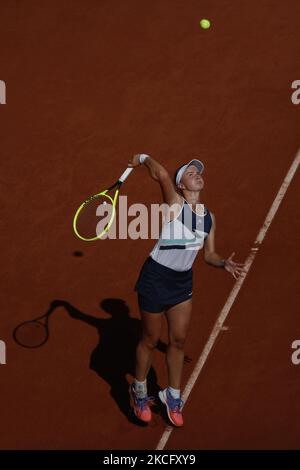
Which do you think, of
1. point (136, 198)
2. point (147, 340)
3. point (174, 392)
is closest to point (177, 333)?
point (147, 340)

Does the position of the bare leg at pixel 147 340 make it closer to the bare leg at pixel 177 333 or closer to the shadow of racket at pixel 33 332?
the bare leg at pixel 177 333

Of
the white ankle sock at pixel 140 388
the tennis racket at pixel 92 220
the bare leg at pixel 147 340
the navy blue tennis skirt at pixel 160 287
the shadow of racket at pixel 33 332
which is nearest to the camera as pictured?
the navy blue tennis skirt at pixel 160 287

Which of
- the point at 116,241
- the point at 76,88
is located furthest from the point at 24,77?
the point at 116,241

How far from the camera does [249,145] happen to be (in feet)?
36.7

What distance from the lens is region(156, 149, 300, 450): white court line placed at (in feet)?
26.5

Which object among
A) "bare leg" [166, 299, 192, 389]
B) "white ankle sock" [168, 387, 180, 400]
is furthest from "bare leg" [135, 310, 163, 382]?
"white ankle sock" [168, 387, 180, 400]

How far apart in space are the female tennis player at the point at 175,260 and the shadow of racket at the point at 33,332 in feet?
5.49

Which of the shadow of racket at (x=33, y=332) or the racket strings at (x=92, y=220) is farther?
the racket strings at (x=92, y=220)

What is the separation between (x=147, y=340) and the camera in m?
7.32

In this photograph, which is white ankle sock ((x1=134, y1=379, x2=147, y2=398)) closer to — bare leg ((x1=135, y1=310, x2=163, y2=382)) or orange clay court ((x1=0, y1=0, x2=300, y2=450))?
bare leg ((x1=135, y1=310, x2=163, y2=382))

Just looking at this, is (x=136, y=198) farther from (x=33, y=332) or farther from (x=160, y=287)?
(x=160, y=287)

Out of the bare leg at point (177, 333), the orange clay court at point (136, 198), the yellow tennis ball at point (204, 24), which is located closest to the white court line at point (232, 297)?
the orange clay court at point (136, 198)

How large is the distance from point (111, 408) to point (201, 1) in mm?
8391

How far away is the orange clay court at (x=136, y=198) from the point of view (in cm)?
793
